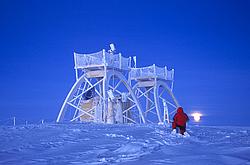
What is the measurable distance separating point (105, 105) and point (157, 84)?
10.7 meters

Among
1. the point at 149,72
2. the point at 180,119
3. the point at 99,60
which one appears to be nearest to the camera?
the point at 180,119

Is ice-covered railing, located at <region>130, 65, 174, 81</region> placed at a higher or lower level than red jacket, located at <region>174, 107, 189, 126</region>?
higher

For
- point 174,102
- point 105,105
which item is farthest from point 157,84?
point 105,105

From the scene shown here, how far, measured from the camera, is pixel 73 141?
412 inches

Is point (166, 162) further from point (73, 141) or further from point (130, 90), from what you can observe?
point (130, 90)

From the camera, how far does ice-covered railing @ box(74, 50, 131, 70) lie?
26.7 meters

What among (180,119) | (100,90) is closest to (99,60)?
(100,90)

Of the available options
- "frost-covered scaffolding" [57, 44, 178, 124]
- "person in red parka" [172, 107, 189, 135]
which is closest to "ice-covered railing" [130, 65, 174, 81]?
"frost-covered scaffolding" [57, 44, 178, 124]

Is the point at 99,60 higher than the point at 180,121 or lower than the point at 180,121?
higher

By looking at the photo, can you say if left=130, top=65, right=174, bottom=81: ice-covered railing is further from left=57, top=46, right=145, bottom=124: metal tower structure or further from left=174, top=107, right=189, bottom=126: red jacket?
left=174, top=107, right=189, bottom=126: red jacket

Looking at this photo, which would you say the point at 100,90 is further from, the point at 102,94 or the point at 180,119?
the point at 180,119

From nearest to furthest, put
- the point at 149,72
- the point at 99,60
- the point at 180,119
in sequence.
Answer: the point at 180,119 < the point at 99,60 < the point at 149,72

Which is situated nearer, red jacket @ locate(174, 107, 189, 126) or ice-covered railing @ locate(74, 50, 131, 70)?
red jacket @ locate(174, 107, 189, 126)

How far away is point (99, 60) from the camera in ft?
88.3
